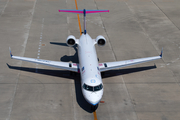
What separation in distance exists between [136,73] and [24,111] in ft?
39.1

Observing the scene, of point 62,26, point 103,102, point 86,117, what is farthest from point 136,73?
point 62,26

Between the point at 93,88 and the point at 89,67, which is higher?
the point at 89,67

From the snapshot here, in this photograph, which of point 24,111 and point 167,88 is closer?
point 24,111

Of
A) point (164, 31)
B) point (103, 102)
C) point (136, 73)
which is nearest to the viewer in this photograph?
point (103, 102)

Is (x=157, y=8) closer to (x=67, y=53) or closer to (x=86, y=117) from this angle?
(x=67, y=53)

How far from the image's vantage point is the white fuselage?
1706 cm

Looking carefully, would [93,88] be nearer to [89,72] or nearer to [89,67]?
[89,72]

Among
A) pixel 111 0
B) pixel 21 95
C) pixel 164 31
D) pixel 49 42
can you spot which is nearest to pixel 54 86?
pixel 21 95

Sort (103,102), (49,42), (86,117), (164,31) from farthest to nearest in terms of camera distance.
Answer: (164,31), (49,42), (103,102), (86,117)

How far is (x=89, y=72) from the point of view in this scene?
60.6 ft

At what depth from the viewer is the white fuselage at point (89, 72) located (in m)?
17.1

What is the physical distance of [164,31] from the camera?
102 feet

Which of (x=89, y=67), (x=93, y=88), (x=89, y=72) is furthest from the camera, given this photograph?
(x=89, y=67)

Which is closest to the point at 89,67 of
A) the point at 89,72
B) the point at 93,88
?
the point at 89,72
